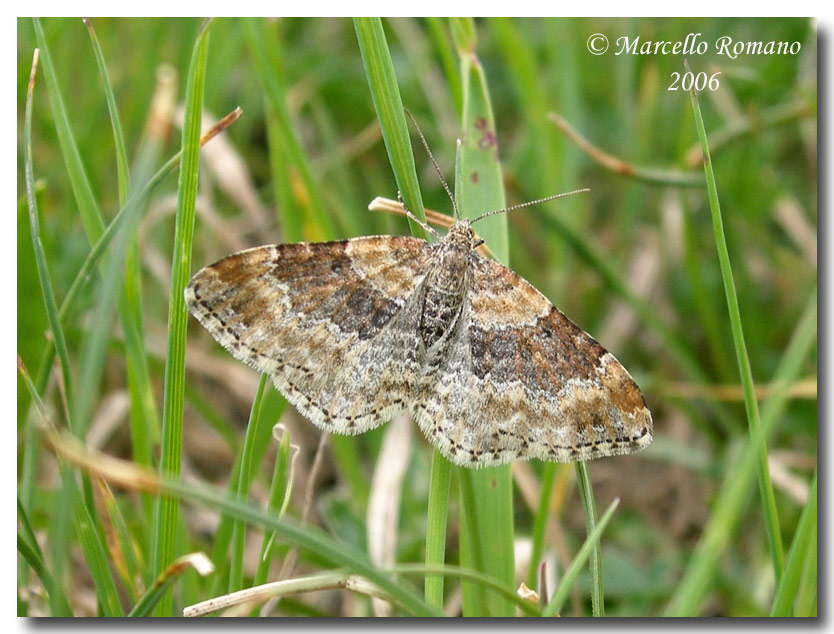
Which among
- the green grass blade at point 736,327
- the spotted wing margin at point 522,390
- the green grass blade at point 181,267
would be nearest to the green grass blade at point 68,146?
the green grass blade at point 181,267

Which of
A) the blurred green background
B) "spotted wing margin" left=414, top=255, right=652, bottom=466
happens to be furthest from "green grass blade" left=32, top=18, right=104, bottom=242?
"spotted wing margin" left=414, top=255, right=652, bottom=466

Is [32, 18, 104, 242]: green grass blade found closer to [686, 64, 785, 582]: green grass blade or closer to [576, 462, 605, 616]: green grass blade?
[576, 462, 605, 616]: green grass blade

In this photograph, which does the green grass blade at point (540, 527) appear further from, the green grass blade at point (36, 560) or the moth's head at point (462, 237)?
the green grass blade at point (36, 560)

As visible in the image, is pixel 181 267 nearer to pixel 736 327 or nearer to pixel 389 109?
pixel 389 109

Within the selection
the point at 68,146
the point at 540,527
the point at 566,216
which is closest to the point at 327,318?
the point at 68,146

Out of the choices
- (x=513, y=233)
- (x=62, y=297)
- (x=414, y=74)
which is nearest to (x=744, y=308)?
(x=513, y=233)
